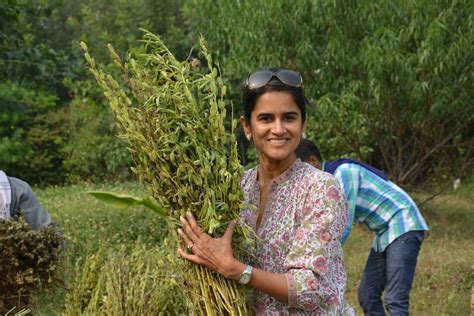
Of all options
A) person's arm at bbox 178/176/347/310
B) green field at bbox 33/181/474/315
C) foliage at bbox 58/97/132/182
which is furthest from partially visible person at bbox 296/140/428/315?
foliage at bbox 58/97/132/182

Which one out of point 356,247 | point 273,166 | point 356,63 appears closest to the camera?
point 273,166

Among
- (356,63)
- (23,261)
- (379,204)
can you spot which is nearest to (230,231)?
(23,261)

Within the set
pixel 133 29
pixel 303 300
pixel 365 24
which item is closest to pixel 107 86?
pixel 303 300

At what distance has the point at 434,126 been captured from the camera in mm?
9938

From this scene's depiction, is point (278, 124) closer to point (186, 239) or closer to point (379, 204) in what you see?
point (186, 239)

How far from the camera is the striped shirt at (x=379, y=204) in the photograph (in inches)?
166

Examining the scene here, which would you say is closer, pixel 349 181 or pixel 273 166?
pixel 273 166

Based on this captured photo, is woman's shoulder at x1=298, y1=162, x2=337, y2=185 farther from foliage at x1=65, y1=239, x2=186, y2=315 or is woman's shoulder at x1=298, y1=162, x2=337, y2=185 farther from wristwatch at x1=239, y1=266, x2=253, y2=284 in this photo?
foliage at x1=65, y1=239, x2=186, y2=315

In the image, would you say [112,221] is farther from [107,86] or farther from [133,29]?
[133,29]

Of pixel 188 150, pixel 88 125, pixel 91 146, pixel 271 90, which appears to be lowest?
pixel 91 146

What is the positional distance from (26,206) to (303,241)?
1.89 metres

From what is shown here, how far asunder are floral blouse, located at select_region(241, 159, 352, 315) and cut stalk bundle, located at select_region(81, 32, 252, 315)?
3.3 inches

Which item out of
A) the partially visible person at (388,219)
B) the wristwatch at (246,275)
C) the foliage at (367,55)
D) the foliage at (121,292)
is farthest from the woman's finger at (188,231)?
the foliage at (367,55)

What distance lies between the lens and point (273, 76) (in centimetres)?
210
